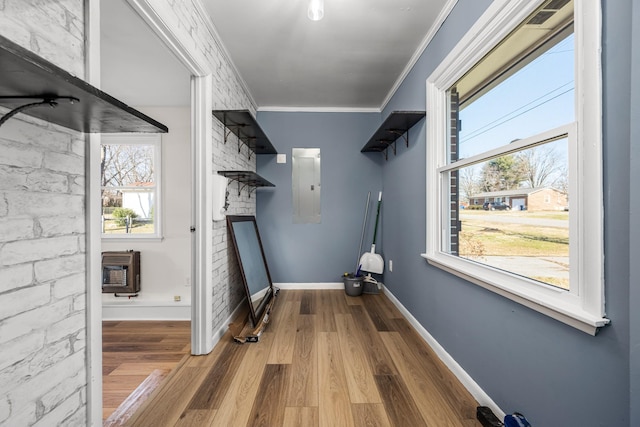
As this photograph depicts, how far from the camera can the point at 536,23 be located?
4.23 ft

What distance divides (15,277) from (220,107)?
189cm

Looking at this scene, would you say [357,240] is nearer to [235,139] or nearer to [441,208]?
[441,208]

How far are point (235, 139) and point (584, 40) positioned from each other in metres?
2.55

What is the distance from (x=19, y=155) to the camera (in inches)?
32.0

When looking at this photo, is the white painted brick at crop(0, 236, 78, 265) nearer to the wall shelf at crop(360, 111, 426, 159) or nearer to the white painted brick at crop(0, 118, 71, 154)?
the white painted brick at crop(0, 118, 71, 154)

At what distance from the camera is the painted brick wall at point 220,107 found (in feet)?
5.64

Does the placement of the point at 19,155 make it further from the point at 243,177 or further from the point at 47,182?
the point at 243,177

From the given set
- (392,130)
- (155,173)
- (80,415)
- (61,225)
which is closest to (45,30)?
(61,225)

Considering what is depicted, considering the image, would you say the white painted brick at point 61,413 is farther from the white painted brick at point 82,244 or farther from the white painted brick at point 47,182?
the white painted brick at point 47,182

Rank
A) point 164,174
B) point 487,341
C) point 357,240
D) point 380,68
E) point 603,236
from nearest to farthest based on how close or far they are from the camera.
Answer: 1. point 603,236
2. point 487,341
3. point 380,68
4. point 164,174
5. point 357,240

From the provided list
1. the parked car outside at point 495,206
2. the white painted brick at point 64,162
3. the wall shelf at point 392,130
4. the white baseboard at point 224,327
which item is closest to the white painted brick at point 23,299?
the white painted brick at point 64,162

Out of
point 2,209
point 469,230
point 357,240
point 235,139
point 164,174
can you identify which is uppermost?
point 235,139

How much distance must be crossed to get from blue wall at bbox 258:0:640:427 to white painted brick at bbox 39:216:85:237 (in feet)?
5.89

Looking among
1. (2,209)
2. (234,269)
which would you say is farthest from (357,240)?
(2,209)
